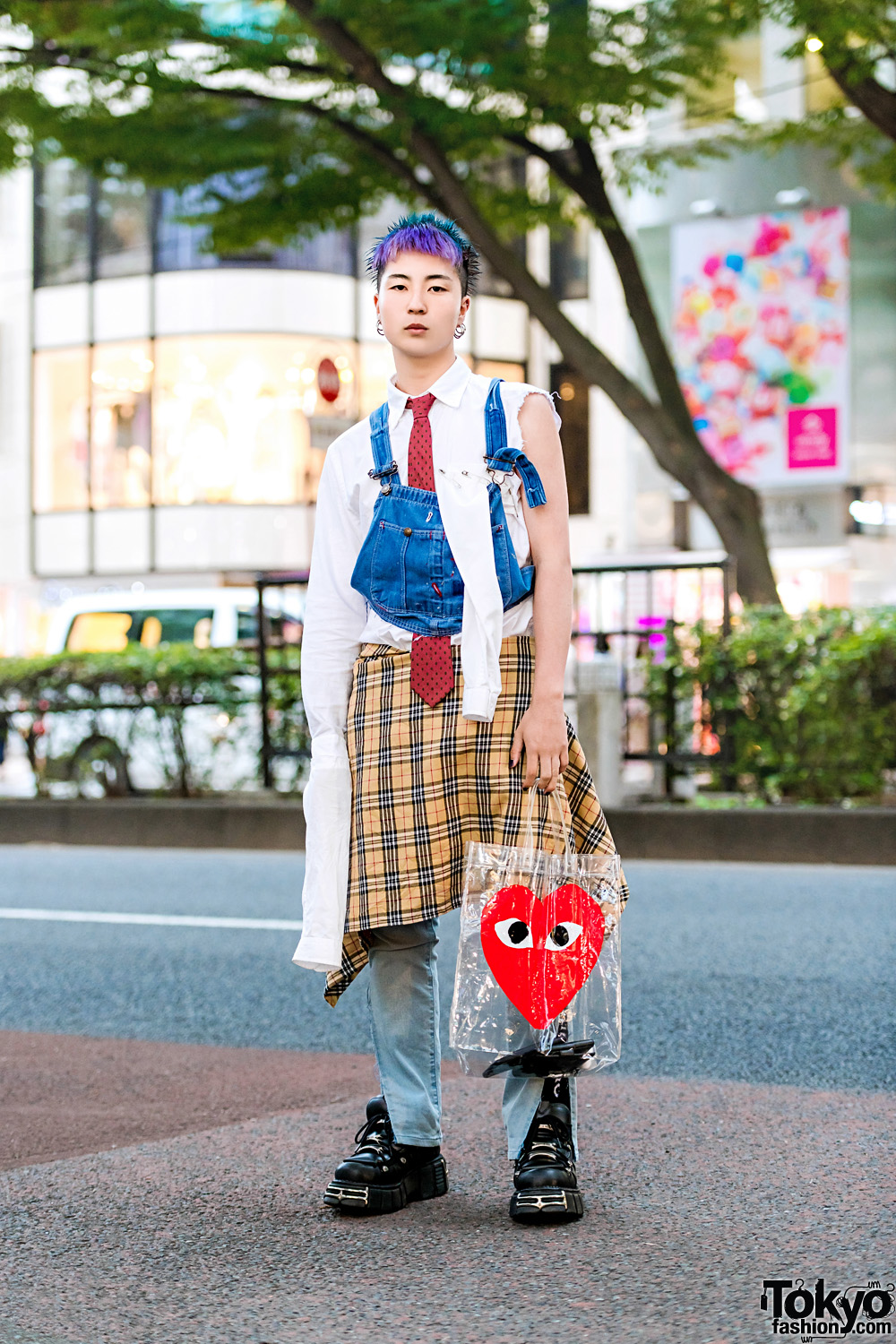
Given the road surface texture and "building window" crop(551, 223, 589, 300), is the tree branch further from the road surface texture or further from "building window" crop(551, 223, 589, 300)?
"building window" crop(551, 223, 589, 300)

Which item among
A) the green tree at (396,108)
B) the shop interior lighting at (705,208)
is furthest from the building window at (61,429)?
the green tree at (396,108)

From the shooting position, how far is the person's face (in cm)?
316

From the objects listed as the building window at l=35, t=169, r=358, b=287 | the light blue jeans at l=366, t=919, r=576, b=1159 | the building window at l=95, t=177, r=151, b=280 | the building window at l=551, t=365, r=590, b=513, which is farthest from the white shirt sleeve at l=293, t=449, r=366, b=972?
the building window at l=551, t=365, r=590, b=513

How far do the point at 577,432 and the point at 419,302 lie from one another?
1194 inches

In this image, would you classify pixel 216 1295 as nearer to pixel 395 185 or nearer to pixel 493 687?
pixel 493 687

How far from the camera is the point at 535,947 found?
9.78 feet

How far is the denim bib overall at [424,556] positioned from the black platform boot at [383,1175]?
38.2 inches

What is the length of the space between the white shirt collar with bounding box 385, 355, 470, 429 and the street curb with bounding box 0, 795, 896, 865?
6.95 meters

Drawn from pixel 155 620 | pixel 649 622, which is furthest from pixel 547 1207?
pixel 155 620

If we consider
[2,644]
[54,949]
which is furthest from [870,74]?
[2,644]

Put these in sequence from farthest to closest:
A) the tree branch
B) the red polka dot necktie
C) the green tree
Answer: the tree branch < the green tree < the red polka dot necktie

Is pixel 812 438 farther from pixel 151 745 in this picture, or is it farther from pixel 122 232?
pixel 122 232

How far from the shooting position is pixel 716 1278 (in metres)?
2.62

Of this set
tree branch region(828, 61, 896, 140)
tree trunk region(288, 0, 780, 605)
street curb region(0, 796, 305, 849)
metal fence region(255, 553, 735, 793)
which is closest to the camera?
metal fence region(255, 553, 735, 793)
